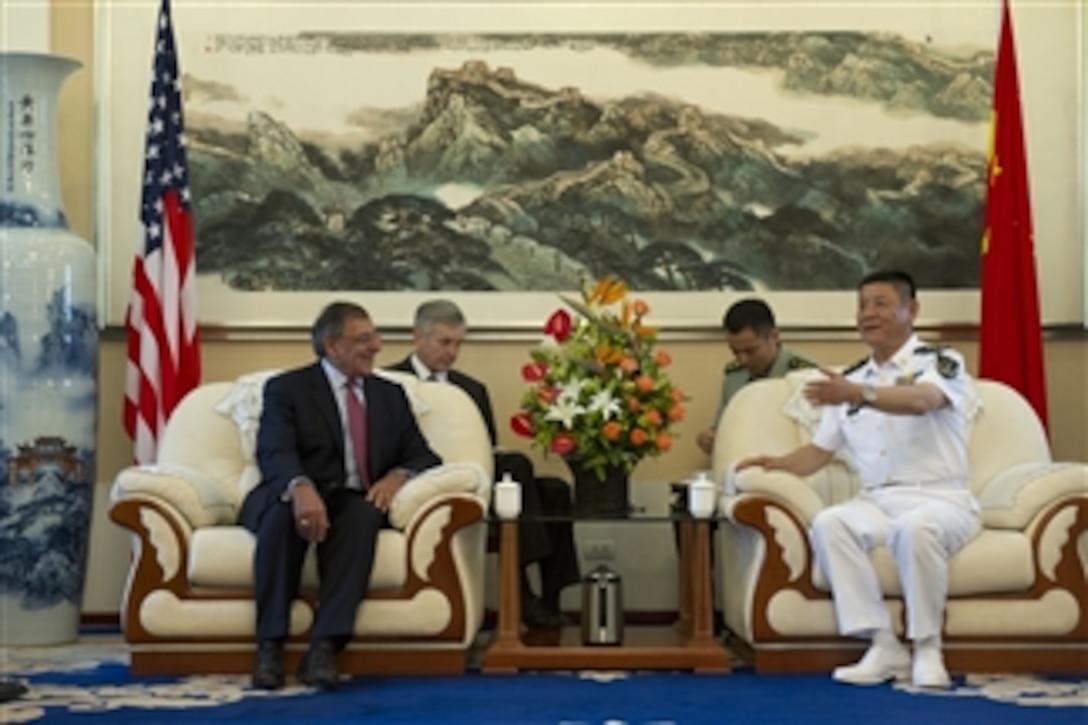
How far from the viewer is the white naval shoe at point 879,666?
5.38 m

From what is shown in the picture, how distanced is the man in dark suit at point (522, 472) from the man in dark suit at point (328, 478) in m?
0.62

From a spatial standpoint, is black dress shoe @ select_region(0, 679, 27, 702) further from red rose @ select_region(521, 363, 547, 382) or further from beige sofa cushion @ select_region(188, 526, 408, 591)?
red rose @ select_region(521, 363, 547, 382)

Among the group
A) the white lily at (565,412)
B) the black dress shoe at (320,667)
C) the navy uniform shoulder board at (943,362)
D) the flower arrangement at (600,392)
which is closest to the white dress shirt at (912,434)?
the navy uniform shoulder board at (943,362)

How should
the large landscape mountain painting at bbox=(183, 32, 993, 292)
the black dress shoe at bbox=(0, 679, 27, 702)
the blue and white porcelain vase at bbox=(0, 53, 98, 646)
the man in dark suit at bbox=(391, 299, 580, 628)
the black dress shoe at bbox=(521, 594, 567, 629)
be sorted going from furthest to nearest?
the large landscape mountain painting at bbox=(183, 32, 993, 292) < the man in dark suit at bbox=(391, 299, 580, 628) < the black dress shoe at bbox=(521, 594, 567, 629) < the blue and white porcelain vase at bbox=(0, 53, 98, 646) < the black dress shoe at bbox=(0, 679, 27, 702)

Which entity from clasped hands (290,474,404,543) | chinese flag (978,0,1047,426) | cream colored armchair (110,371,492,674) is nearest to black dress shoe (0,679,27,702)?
cream colored armchair (110,371,492,674)

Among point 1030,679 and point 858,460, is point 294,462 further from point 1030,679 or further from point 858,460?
point 1030,679

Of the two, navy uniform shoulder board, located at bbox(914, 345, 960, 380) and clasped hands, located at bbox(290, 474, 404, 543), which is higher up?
navy uniform shoulder board, located at bbox(914, 345, 960, 380)

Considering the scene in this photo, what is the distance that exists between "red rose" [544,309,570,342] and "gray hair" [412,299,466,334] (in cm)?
64

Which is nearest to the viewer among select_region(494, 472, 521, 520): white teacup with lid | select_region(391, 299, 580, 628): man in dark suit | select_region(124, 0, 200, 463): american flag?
select_region(494, 472, 521, 520): white teacup with lid

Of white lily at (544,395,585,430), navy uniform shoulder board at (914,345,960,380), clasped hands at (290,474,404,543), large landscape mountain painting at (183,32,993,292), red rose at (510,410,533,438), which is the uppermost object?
large landscape mountain painting at (183,32,993,292)

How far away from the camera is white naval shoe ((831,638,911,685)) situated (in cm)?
538

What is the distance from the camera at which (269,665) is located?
211 inches

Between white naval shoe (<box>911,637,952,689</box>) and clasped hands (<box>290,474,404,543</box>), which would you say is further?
clasped hands (<box>290,474,404,543</box>)

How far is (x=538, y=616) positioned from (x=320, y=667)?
1.37m
